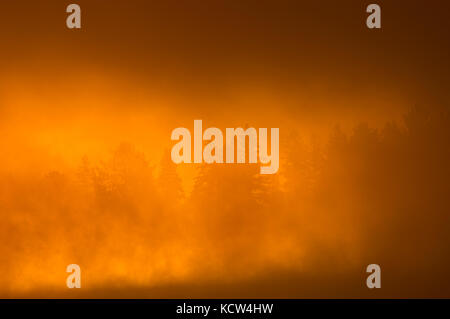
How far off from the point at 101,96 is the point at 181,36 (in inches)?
42.6

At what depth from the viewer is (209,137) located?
659 cm

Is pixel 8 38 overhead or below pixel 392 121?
overhead

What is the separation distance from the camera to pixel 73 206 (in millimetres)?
6480
